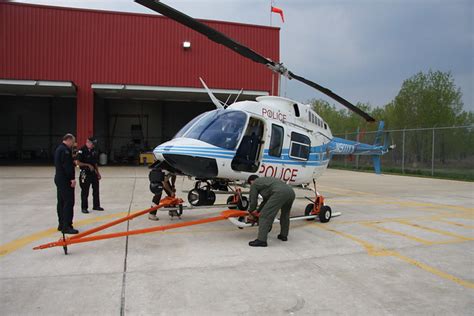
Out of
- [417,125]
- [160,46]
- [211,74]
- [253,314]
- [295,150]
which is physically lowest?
[253,314]

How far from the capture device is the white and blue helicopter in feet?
21.2

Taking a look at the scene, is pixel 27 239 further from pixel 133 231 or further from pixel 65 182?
pixel 133 231

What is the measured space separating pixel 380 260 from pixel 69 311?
421 cm

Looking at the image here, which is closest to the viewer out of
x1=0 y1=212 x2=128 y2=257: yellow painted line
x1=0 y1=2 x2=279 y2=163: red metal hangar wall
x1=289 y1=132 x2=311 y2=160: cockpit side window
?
x1=0 y1=212 x2=128 y2=257: yellow painted line

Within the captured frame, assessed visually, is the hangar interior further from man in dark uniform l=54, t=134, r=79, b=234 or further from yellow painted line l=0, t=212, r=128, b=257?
man in dark uniform l=54, t=134, r=79, b=234

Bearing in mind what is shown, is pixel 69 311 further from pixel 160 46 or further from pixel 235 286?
pixel 160 46

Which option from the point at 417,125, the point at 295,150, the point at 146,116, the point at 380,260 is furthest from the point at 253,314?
the point at 146,116

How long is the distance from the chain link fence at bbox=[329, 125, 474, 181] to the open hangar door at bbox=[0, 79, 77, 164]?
3156 cm

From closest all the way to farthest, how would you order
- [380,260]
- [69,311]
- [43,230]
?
[69,311] → [380,260] → [43,230]

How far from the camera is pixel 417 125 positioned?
32062mm

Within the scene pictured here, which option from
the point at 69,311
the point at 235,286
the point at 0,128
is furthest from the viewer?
the point at 0,128

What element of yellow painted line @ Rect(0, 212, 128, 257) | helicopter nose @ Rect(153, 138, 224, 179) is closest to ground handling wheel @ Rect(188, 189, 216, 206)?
helicopter nose @ Rect(153, 138, 224, 179)

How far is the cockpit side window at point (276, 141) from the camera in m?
7.68

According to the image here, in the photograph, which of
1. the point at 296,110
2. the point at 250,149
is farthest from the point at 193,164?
the point at 296,110
